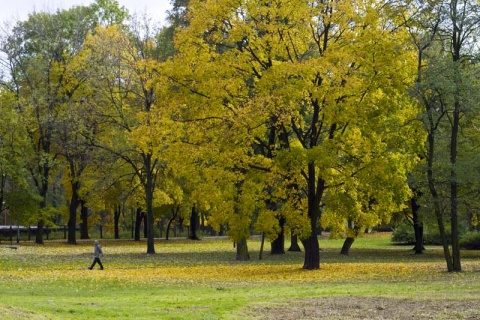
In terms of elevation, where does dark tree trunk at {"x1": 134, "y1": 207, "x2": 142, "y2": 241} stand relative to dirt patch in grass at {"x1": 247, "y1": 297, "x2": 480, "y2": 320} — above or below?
above

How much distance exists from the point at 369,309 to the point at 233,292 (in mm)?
5115

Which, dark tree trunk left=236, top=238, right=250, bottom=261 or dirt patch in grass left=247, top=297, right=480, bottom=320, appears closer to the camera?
dirt patch in grass left=247, top=297, right=480, bottom=320

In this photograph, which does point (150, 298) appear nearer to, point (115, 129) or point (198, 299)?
point (198, 299)

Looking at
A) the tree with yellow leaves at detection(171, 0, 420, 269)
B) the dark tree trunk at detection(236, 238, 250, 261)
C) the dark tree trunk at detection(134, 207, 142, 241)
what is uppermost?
the tree with yellow leaves at detection(171, 0, 420, 269)

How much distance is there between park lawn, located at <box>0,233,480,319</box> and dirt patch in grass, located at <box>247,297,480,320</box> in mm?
21

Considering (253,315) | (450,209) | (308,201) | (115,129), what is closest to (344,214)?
(308,201)

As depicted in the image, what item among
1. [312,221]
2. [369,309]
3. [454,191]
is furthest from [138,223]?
[369,309]

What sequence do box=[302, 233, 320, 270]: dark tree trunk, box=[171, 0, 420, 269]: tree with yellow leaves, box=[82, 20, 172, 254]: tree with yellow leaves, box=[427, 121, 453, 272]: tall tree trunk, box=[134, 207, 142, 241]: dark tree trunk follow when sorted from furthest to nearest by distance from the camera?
box=[134, 207, 142, 241]: dark tree trunk, box=[82, 20, 172, 254]: tree with yellow leaves, box=[302, 233, 320, 270]: dark tree trunk, box=[171, 0, 420, 269]: tree with yellow leaves, box=[427, 121, 453, 272]: tall tree trunk

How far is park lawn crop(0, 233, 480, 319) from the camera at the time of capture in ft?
47.4

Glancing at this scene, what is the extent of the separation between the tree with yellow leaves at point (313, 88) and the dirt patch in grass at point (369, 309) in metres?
10.6

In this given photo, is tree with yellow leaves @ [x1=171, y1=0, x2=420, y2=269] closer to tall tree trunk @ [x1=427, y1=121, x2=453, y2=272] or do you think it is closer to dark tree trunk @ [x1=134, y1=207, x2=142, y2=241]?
tall tree trunk @ [x1=427, y1=121, x2=453, y2=272]

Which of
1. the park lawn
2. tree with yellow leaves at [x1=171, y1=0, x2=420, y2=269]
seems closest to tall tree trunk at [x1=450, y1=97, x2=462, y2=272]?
the park lawn

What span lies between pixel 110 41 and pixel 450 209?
26844 mm

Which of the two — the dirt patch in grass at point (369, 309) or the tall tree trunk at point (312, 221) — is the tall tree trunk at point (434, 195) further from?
the dirt patch in grass at point (369, 309)
